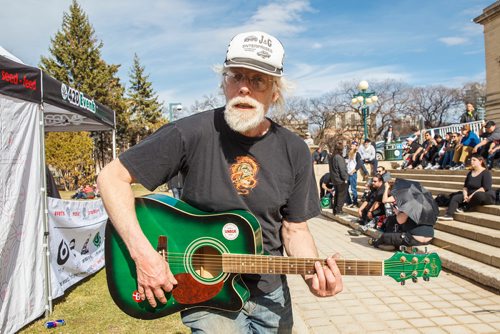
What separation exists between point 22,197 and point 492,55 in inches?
1262

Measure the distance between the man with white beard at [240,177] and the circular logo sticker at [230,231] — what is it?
0.11 meters

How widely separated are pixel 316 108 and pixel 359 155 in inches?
1784

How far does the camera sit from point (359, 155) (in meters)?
14.6

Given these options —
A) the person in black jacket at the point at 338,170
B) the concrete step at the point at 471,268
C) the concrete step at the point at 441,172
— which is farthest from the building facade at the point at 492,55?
the concrete step at the point at 471,268

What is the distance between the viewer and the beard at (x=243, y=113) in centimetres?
207

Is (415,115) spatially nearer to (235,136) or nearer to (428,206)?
(428,206)

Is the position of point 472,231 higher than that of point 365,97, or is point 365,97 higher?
point 365,97

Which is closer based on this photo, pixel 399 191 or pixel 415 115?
pixel 399 191

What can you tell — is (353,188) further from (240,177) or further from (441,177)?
(240,177)

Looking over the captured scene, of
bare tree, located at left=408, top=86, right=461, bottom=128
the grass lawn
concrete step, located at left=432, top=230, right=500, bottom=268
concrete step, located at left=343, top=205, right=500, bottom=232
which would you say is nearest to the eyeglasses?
the grass lawn

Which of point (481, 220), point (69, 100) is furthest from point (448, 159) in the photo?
point (69, 100)

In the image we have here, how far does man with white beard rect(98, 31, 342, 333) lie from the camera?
6.38 ft

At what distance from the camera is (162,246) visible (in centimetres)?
208

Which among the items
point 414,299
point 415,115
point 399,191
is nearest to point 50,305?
point 414,299
